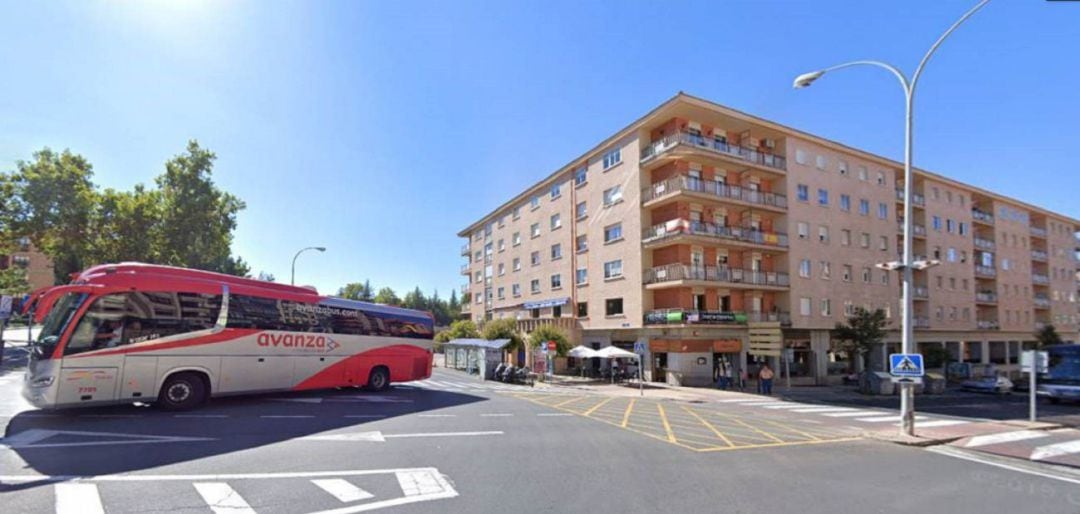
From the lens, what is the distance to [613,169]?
123 feet

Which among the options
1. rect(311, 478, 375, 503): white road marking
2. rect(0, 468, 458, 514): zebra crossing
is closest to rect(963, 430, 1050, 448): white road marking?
rect(0, 468, 458, 514): zebra crossing

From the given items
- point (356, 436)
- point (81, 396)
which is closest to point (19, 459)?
point (81, 396)

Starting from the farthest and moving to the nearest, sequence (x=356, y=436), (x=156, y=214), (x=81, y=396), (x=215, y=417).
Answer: (x=156, y=214)
(x=215, y=417)
(x=81, y=396)
(x=356, y=436)

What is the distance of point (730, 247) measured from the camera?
34.6m

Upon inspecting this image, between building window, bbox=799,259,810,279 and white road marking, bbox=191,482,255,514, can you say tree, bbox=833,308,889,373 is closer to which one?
building window, bbox=799,259,810,279

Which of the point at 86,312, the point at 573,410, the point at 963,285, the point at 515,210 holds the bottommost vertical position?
the point at 573,410

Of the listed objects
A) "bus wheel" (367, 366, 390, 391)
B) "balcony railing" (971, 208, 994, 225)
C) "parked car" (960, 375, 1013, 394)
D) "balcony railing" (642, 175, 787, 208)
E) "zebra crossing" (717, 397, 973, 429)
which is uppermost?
"balcony railing" (971, 208, 994, 225)

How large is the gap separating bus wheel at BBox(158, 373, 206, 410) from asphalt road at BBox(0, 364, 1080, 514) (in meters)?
0.46

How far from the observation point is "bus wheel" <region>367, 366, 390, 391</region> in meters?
18.7

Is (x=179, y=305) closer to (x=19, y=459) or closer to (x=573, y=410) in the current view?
(x=19, y=459)

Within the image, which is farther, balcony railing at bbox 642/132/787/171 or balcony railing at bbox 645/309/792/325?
balcony railing at bbox 642/132/787/171

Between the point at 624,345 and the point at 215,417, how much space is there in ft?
94.0

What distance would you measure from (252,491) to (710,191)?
1210 inches

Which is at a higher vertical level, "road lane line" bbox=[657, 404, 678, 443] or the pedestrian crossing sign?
the pedestrian crossing sign
